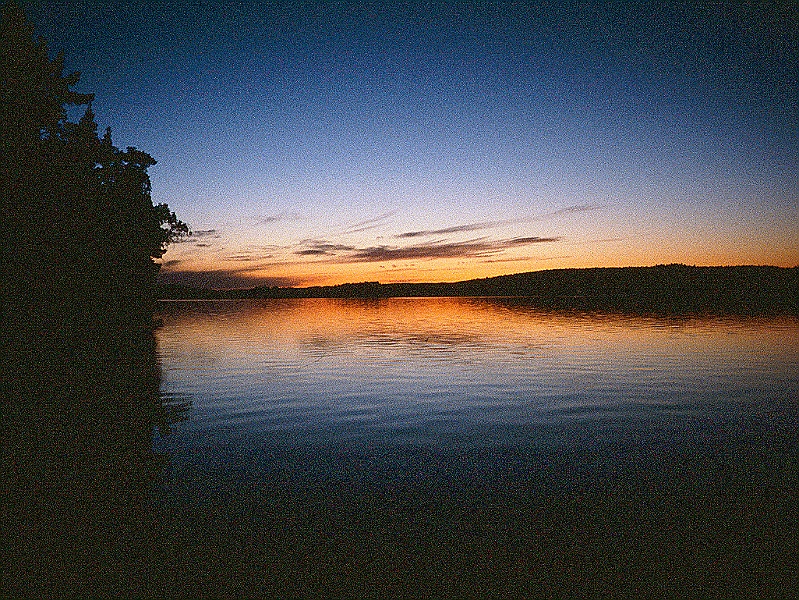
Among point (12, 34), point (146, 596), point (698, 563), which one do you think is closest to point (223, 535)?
point (146, 596)

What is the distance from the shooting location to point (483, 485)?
11.2 meters

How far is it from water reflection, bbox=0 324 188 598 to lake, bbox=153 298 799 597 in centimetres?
63

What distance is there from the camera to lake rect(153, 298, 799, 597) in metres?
7.61

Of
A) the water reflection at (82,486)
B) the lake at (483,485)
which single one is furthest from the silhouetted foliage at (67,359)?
the lake at (483,485)

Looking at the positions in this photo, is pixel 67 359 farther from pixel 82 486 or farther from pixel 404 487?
pixel 404 487

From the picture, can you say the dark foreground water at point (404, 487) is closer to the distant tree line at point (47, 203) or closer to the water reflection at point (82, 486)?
the water reflection at point (82, 486)

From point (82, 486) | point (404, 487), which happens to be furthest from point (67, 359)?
point (404, 487)

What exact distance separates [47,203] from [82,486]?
1044 inches

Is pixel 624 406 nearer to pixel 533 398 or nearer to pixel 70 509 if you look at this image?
pixel 533 398

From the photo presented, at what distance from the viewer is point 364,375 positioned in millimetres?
27766

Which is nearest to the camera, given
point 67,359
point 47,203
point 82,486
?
point 82,486

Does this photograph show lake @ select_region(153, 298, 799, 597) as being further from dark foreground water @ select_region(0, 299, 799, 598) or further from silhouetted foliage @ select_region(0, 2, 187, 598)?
silhouetted foliage @ select_region(0, 2, 187, 598)

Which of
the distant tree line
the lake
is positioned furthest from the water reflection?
the distant tree line

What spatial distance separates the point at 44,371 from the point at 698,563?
36.3m
